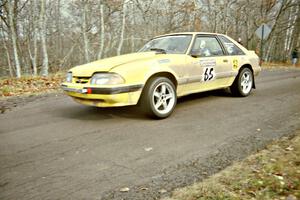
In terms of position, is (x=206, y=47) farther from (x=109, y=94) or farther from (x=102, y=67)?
(x=109, y=94)

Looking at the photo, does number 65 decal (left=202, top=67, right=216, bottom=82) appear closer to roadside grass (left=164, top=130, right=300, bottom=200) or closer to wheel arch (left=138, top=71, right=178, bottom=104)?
wheel arch (left=138, top=71, right=178, bottom=104)

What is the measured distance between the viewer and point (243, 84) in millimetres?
6039

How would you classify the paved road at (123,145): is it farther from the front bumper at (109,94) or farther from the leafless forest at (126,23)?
the leafless forest at (126,23)

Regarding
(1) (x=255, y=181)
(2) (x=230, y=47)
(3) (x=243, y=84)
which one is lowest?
(1) (x=255, y=181)

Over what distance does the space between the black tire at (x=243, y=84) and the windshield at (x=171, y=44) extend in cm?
169

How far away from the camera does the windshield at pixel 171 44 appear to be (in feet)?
16.1

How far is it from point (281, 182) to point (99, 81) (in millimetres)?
2796

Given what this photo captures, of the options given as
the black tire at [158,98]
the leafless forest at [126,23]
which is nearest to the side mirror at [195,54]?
the black tire at [158,98]

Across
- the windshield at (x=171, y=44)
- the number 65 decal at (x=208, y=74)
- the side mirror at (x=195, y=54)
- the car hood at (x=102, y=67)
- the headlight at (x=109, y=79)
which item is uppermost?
the windshield at (x=171, y=44)

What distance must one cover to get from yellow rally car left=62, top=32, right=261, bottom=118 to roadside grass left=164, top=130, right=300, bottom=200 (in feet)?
6.32

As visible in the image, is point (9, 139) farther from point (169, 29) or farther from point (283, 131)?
point (169, 29)

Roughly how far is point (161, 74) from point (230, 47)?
2.26 meters

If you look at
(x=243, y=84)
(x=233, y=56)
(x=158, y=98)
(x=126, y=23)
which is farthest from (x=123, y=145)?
(x=126, y=23)

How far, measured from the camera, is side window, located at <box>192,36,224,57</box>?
4.98 metres
